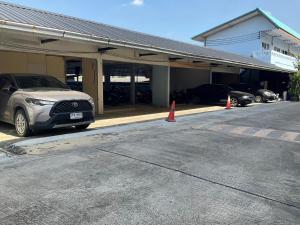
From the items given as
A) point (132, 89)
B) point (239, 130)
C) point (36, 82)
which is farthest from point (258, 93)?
point (36, 82)

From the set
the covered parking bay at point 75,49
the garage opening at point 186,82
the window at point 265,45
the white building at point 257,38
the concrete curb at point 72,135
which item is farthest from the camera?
the window at point 265,45

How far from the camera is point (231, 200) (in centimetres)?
459

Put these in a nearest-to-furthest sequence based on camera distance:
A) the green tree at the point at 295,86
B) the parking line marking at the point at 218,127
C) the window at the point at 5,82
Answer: the window at the point at 5,82 → the parking line marking at the point at 218,127 → the green tree at the point at 295,86

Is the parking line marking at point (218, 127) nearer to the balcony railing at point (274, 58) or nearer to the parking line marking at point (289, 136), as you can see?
the parking line marking at point (289, 136)

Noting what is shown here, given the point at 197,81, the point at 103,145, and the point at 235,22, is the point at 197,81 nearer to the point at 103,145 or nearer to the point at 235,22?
the point at 235,22

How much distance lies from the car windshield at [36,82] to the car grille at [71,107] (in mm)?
1304

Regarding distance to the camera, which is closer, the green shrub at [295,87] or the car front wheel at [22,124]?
the car front wheel at [22,124]

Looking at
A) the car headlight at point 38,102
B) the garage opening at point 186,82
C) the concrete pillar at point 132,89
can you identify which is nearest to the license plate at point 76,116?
the car headlight at point 38,102

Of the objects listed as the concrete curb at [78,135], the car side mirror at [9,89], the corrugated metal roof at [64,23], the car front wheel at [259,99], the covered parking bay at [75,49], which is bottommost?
the car front wheel at [259,99]

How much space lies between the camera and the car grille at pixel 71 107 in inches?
341

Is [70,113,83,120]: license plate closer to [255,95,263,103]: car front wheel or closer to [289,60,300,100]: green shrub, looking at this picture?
[255,95,263,103]: car front wheel

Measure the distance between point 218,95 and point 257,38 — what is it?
1798 centimetres

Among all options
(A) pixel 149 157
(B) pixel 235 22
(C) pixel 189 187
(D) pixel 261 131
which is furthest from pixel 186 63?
(B) pixel 235 22

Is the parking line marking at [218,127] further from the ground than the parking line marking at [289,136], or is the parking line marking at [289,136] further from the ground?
the parking line marking at [218,127]
